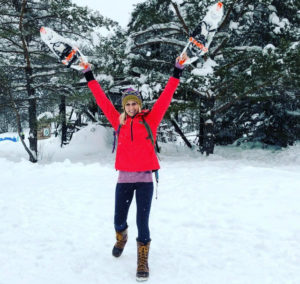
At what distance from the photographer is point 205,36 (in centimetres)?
387

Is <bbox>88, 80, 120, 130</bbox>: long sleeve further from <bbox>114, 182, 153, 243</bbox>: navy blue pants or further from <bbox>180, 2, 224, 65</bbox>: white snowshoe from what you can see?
<bbox>180, 2, 224, 65</bbox>: white snowshoe

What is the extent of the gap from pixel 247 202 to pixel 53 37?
163 inches

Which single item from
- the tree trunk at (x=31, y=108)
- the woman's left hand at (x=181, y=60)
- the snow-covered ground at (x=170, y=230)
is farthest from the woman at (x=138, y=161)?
the tree trunk at (x=31, y=108)

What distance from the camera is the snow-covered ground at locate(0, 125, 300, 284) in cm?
308

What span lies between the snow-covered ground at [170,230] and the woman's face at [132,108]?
166cm

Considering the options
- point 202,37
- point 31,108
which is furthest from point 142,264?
point 31,108

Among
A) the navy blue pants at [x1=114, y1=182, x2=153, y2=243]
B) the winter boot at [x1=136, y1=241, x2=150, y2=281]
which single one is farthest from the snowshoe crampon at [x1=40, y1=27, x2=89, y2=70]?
the winter boot at [x1=136, y1=241, x2=150, y2=281]

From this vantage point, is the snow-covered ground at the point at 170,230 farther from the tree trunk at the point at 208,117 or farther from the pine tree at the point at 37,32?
the pine tree at the point at 37,32

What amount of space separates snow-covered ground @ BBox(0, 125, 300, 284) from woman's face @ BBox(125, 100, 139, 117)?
1.66 metres

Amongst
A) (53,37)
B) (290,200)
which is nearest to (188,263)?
(290,200)

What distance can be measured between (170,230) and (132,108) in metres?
2.05

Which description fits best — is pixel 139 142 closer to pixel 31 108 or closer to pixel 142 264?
pixel 142 264

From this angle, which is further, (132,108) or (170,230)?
(170,230)

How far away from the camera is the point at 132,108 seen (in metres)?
3.22
